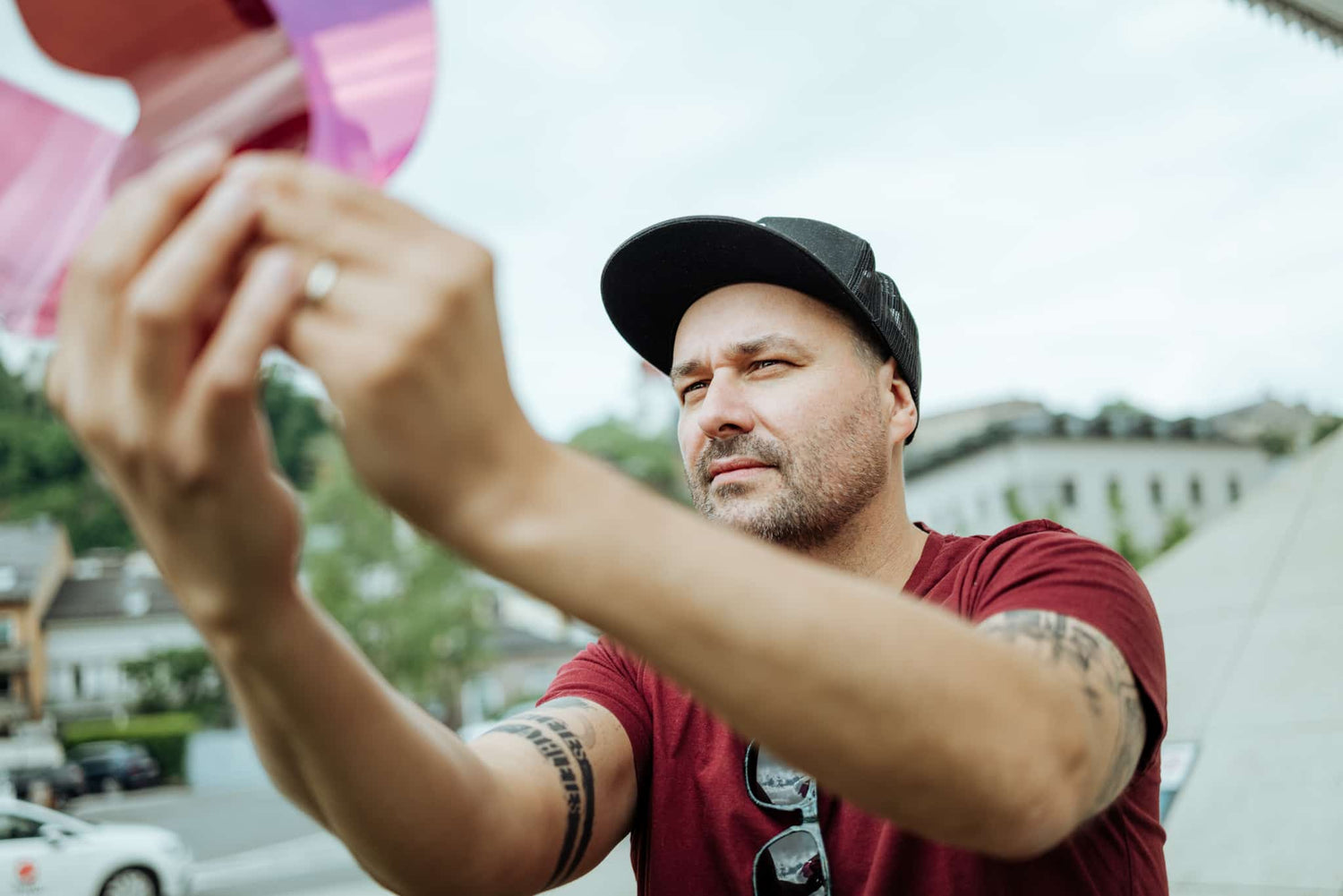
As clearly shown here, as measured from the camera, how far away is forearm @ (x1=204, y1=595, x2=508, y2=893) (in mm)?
838

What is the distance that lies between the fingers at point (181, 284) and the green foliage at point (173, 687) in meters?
44.2

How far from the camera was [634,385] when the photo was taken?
2557 inches

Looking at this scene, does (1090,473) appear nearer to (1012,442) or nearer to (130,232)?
(1012,442)

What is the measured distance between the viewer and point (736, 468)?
181 cm

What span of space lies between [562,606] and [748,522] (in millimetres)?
1085

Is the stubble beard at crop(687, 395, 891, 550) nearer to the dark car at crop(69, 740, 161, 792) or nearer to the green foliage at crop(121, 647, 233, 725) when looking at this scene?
the dark car at crop(69, 740, 161, 792)

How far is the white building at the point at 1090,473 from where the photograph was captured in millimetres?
43219

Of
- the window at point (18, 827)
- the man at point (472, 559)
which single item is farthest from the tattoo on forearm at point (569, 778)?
the window at point (18, 827)

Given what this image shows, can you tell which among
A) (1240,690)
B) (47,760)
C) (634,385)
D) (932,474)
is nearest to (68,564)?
(47,760)

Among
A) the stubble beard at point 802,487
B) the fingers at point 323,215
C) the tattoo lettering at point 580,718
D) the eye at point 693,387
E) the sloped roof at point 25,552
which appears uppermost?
the fingers at point 323,215

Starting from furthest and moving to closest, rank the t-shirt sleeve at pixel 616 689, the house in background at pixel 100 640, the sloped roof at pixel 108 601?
1. the sloped roof at pixel 108 601
2. the house in background at pixel 100 640
3. the t-shirt sleeve at pixel 616 689

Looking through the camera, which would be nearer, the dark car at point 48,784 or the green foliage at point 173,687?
the dark car at point 48,784

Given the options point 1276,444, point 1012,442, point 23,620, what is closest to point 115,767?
point 23,620

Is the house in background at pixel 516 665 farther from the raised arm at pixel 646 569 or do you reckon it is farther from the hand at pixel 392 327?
the hand at pixel 392 327
